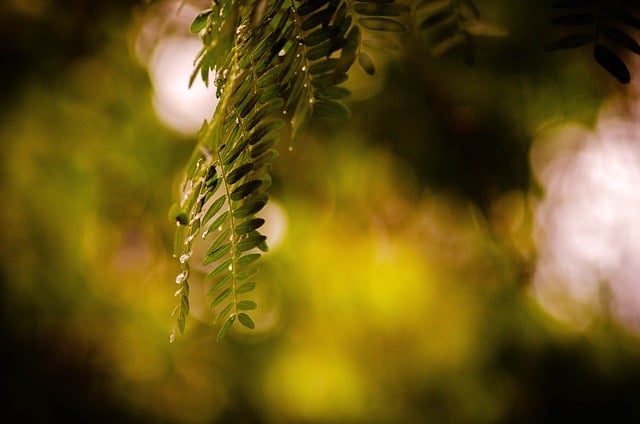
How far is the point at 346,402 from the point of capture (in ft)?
7.33

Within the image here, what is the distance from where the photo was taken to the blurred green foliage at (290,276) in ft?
6.69

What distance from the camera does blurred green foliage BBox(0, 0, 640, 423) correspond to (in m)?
2.04

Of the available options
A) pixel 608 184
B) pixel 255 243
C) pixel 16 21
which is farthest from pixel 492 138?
pixel 16 21

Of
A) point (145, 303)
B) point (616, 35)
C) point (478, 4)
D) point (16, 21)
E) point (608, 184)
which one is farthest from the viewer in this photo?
point (145, 303)

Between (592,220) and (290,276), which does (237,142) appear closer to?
(592,220)

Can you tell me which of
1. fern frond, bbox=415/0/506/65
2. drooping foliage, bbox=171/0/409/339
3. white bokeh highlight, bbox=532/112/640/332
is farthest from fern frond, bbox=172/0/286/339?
white bokeh highlight, bbox=532/112/640/332

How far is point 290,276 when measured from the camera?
2180mm

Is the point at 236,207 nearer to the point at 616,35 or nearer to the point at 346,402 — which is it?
the point at 616,35

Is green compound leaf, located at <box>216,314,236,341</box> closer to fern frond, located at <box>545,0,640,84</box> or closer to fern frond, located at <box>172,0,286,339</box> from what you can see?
fern frond, located at <box>172,0,286,339</box>

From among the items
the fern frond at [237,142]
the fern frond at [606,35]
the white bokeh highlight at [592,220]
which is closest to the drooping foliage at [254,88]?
the fern frond at [237,142]

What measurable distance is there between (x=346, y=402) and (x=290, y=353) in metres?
0.30

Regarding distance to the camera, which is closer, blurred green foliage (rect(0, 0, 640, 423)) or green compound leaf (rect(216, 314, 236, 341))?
green compound leaf (rect(216, 314, 236, 341))

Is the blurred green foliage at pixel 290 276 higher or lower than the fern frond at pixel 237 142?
higher

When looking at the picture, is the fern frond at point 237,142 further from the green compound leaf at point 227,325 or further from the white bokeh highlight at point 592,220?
the white bokeh highlight at point 592,220
